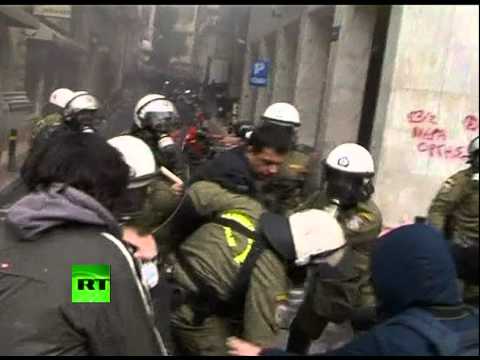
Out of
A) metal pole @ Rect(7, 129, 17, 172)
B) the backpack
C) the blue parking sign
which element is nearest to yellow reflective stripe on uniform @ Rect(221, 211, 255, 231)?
the backpack

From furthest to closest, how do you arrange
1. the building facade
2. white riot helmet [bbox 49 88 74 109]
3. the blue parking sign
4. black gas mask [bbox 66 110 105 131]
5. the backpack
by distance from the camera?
the blue parking sign, white riot helmet [bbox 49 88 74 109], black gas mask [bbox 66 110 105 131], the building facade, the backpack

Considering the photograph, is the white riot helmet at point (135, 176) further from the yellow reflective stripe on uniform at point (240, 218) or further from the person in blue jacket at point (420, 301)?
the person in blue jacket at point (420, 301)

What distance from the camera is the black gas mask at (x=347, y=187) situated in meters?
2.01

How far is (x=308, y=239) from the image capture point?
138cm

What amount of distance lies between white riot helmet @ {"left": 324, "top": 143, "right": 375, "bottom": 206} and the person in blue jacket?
3.11 ft

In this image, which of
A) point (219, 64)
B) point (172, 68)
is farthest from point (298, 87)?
point (172, 68)

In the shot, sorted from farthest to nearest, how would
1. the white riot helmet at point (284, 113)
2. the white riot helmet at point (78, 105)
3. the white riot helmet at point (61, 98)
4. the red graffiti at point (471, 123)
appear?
the white riot helmet at point (61, 98) → the white riot helmet at point (78, 105) → the white riot helmet at point (284, 113) → the red graffiti at point (471, 123)

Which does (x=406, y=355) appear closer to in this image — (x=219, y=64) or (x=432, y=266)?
(x=432, y=266)

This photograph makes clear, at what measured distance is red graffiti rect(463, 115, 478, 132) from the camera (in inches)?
49.7

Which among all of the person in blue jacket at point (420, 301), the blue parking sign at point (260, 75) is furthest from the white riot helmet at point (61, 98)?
the blue parking sign at point (260, 75)

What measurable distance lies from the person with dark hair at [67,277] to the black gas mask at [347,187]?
95cm

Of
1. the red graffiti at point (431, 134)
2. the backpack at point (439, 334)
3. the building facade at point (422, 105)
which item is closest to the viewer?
the backpack at point (439, 334)

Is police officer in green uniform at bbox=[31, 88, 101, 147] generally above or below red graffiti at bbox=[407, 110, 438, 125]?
below

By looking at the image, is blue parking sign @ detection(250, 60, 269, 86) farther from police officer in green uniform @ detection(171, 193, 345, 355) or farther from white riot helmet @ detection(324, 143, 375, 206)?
police officer in green uniform @ detection(171, 193, 345, 355)
